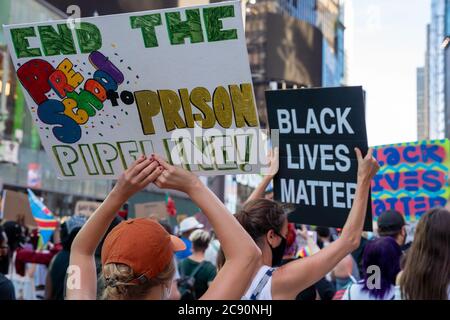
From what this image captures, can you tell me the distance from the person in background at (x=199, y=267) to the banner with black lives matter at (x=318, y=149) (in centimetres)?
331

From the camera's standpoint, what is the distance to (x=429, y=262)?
9.70ft

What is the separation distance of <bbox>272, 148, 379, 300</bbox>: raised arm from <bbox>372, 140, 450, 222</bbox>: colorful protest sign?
4937 mm

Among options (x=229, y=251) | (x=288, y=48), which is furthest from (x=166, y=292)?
(x=288, y=48)

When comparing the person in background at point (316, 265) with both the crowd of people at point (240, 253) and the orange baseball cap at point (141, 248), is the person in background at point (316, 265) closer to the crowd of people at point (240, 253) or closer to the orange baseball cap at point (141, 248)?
the crowd of people at point (240, 253)

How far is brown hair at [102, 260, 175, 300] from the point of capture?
209 cm

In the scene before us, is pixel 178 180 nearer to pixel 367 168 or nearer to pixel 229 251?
pixel 229 251

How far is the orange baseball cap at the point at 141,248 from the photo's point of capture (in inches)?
82.6

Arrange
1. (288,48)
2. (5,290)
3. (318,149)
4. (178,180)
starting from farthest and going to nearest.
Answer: (288,48), (5,290), (318,149), (178,180)

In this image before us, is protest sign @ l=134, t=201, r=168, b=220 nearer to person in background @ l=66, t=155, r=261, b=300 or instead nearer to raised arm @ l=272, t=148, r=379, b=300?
raised arm @ l=272, t=148, r=379, b=300

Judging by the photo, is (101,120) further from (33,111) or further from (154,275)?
(154,275)

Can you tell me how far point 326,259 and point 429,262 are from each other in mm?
509

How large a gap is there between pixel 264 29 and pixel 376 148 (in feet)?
172

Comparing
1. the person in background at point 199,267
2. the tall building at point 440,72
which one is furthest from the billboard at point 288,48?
the person in background at point 199,267

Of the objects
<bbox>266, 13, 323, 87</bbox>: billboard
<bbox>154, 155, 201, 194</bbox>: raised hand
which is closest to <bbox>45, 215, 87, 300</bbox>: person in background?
<bbox>154, 155, 201, 194</bbox>: raised hand
